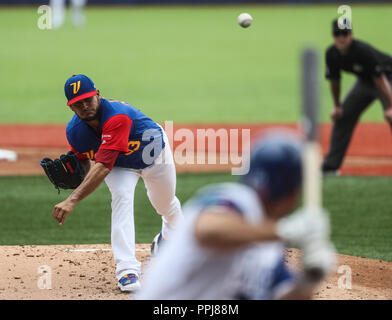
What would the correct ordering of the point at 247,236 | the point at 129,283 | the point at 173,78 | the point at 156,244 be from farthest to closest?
the point at 173,78, the point at 156,244, the point at 129,283, the point at 247,236

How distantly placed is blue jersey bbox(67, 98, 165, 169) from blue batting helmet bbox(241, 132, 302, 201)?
302cm

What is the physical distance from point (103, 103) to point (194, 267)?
3.04 m

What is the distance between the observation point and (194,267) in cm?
296

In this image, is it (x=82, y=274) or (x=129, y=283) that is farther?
(x=82, y=274)

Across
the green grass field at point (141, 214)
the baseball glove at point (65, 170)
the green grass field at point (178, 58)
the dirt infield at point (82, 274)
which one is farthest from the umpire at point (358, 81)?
the green grass field at point (178, 58)

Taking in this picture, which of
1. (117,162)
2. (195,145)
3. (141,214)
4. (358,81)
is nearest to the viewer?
(117,162)

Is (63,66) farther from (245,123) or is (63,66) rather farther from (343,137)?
(343,137)

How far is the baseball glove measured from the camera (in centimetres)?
611

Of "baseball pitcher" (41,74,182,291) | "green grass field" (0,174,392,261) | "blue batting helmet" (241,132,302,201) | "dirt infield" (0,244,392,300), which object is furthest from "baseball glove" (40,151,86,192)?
"blue batting helmet" (241,132,302,201)

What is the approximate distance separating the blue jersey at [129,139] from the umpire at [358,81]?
14.6 ft

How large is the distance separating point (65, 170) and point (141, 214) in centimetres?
319

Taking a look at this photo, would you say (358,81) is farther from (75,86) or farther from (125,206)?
(75,86)

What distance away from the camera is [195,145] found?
13586 millimetres

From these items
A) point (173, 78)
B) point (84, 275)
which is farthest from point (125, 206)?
point (173, 78)
